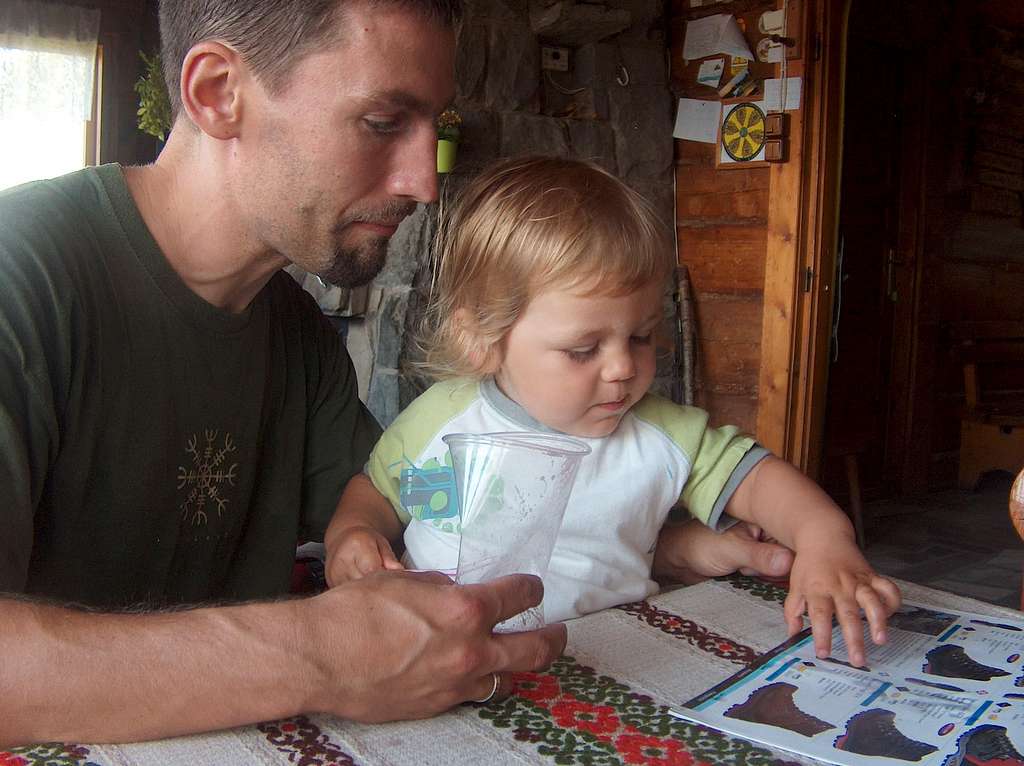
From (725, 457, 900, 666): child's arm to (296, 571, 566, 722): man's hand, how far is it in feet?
0.96

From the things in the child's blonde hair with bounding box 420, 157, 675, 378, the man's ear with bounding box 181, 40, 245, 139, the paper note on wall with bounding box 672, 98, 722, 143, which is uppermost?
the paper note on wall with bounding box 672, 98, 722, 143

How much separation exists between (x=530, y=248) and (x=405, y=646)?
60 centimetres

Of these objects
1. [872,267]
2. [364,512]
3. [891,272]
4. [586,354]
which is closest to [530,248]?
[586,354]

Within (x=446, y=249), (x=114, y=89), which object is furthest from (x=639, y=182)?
(x=446, y=249)

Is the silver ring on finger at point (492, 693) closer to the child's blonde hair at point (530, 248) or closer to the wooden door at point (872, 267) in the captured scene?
the child's blonde hair at point (530, 248)

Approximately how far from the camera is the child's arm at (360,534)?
1.04 m

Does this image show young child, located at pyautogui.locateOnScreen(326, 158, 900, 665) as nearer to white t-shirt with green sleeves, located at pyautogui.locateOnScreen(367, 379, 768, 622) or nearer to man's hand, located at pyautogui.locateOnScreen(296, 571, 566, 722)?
white t-shirt with green sleeves, located at pyautogui.locateOnScreen(367, 379, 768, 622)

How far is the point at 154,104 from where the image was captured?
335 centimetres

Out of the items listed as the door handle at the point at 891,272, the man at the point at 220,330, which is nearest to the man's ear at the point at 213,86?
the man at the point at 220,330

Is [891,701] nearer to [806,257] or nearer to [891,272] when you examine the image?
[806,257]

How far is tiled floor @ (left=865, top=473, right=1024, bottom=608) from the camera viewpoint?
12.8 feet

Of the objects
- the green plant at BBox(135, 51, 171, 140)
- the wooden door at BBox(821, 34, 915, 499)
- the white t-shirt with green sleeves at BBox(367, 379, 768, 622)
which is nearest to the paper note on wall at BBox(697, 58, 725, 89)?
the wooden door at BBox(821, 34, 915, 499)

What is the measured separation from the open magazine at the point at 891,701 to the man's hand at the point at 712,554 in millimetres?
153

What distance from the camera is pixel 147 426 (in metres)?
1.12
